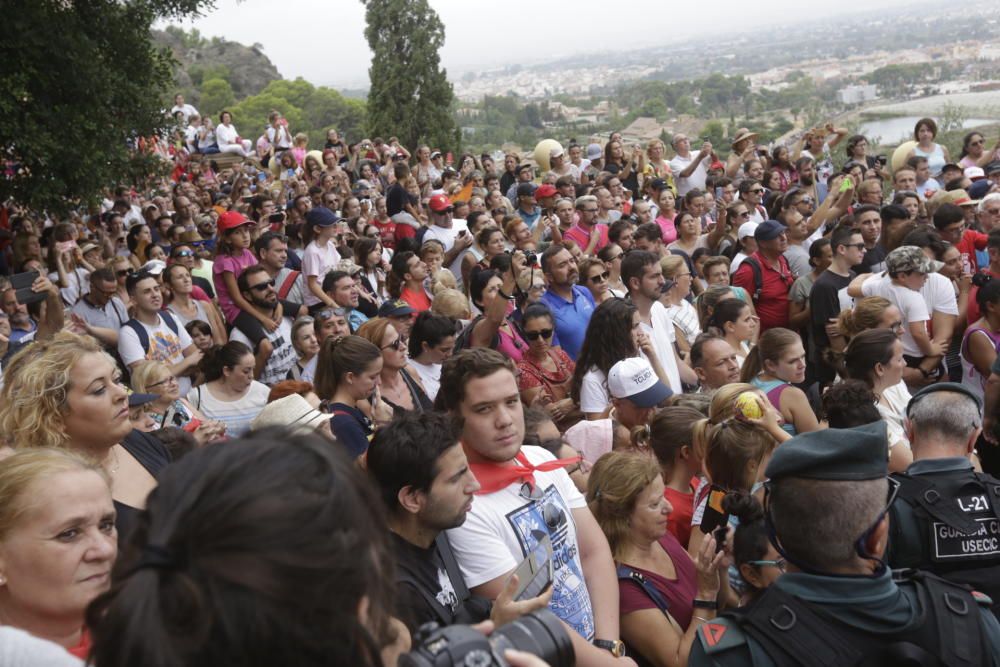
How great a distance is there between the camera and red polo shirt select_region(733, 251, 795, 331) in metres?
7.90

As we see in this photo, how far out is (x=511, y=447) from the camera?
124 inches

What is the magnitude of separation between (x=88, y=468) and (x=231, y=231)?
5.56 meters

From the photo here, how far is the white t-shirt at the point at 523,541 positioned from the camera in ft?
9.34

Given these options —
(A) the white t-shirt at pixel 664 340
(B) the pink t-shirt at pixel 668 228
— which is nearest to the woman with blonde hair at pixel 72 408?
(A) the white t-shirt at pixel 664 340

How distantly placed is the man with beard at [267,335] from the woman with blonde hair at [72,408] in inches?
120

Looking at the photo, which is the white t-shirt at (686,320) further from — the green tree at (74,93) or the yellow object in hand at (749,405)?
the green tree at (74,93)

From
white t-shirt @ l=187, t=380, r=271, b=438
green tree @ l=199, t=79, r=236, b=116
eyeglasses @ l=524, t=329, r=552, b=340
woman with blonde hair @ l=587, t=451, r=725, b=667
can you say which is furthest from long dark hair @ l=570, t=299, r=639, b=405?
green tree @ l=199, t=79, r=236, b=116

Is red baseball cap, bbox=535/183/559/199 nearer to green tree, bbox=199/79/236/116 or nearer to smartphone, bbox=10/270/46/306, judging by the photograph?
smartphone, bbox=10/270/46/306

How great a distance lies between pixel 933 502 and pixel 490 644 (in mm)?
2065

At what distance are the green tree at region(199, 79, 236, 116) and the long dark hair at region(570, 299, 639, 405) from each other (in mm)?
Answer: 52811

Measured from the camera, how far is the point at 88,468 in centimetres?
254

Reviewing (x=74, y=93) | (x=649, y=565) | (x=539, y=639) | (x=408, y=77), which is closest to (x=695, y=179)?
(x=74, y=93)

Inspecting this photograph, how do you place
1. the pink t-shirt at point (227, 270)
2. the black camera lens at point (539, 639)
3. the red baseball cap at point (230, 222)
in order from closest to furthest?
the black camera lens at point (539, 639)
the pink t-shirt at point (227, 270)
the red baseball cap at point (230, 222)

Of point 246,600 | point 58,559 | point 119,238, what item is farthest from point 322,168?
point 246,600
